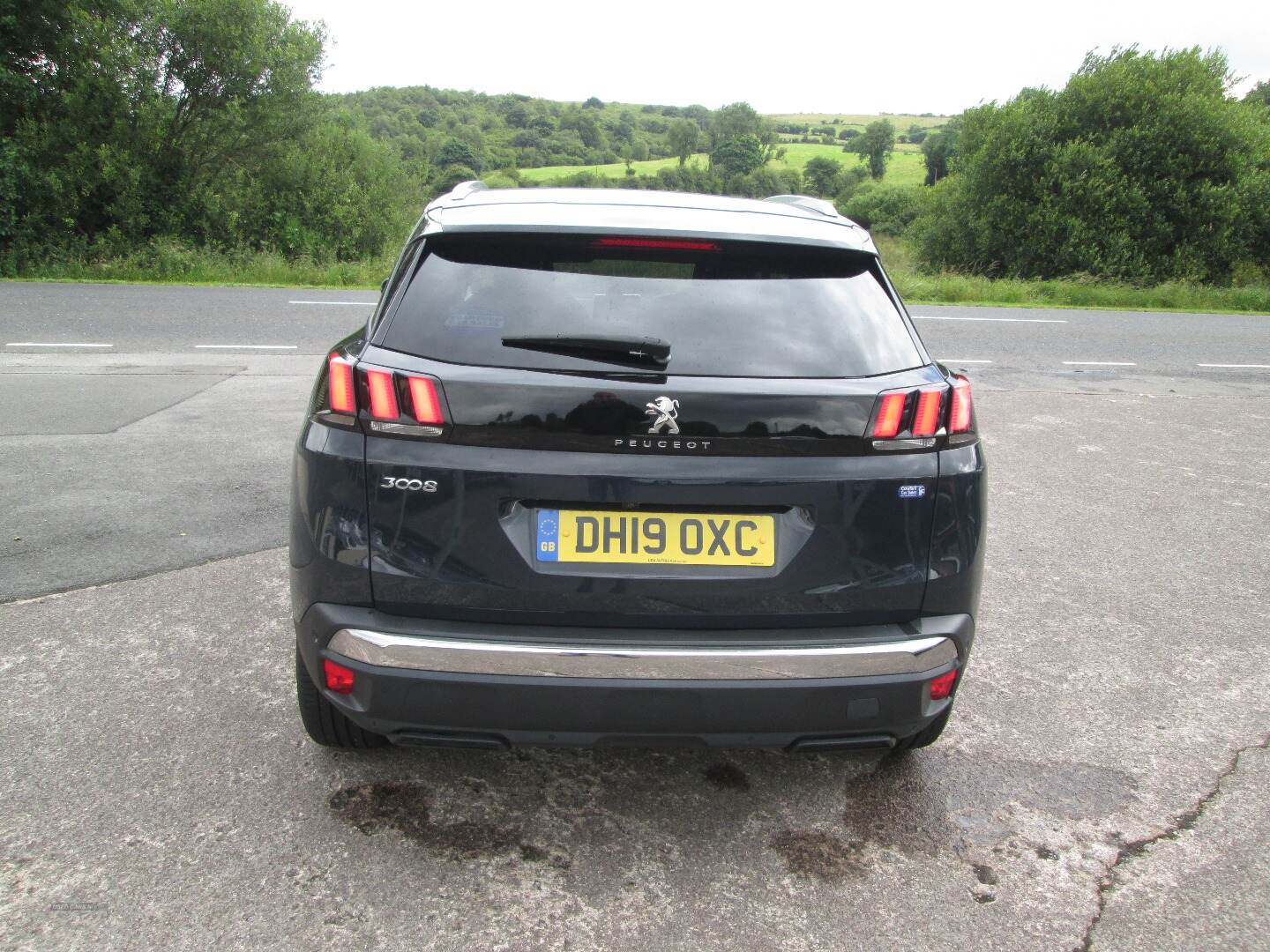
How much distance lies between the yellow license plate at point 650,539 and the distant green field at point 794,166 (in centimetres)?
4210

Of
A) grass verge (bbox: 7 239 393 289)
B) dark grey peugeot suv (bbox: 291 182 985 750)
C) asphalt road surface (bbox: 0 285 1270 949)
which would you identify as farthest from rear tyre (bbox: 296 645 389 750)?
grass verge (bbox: 7 239 393 289)

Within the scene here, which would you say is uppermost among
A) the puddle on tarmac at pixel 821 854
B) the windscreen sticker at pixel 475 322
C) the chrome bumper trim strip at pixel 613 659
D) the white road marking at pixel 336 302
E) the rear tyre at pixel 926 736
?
the windscreen sticker at pixel 475 322

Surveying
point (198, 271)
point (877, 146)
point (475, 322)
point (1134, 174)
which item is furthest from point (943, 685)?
point (877, 146)

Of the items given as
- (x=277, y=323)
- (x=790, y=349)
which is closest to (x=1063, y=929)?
(x=790, y=349)

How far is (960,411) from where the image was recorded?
2.52 metres

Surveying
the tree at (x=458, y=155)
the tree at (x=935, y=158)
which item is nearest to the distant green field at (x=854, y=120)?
the tree at (x=935, y=158)

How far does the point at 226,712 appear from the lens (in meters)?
3.21

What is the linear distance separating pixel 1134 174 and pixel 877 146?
120 ft

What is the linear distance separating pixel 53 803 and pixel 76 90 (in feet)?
73.9

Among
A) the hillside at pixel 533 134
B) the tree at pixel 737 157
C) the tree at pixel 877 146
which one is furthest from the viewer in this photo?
the tree at pixel 877 146

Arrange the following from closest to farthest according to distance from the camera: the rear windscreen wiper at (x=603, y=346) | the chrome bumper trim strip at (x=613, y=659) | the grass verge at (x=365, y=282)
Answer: the chrome bumper trim strip at (x=613, y=659) < the rear windscreen wiper at (x=603, y=346) < the grass verge at (x=365, y=282)

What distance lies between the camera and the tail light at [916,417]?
239 centimetres

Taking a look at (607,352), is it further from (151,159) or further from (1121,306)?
(151,159)

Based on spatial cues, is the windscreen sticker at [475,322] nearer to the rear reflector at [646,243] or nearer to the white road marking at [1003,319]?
the rear reflector at [646,243]
